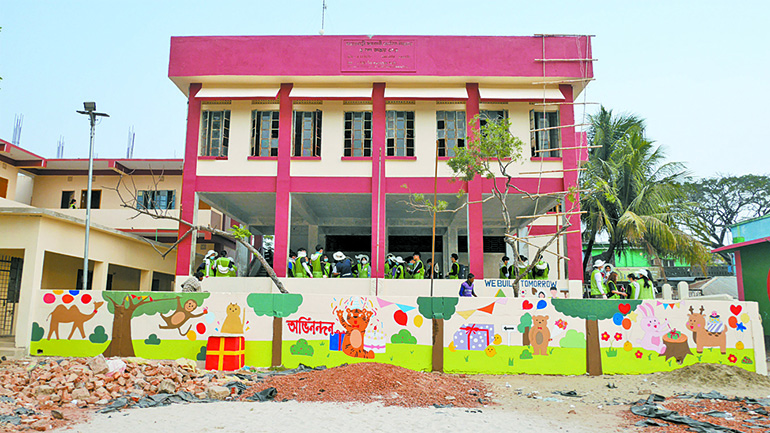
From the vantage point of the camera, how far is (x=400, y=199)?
18.8m

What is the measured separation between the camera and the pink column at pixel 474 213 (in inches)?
655

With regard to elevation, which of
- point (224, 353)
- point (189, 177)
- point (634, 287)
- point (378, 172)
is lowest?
point (224, 353)

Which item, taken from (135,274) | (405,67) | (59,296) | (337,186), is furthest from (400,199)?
(135,274)

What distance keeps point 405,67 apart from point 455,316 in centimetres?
844

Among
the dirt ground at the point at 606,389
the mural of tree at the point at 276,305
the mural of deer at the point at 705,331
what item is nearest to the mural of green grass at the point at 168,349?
the mural of tree at the point at 276,305

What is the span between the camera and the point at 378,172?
1725 cm

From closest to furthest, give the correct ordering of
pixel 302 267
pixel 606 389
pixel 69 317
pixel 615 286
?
pixel 606 389
pixel 69 317
pixel 615 286
pixel 302 267

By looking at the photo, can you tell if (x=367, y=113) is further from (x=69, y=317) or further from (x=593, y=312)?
(x=69, y=317)

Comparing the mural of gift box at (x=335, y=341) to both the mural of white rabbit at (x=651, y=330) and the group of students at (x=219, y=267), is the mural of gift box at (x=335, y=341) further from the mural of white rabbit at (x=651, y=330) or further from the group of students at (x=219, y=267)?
the mural of white rabbit at (x=651, y=330)

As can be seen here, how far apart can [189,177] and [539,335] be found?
36.8 ft

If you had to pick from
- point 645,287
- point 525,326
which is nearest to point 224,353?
point 525,326

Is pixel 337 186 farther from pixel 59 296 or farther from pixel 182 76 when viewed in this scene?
pixel 59 296

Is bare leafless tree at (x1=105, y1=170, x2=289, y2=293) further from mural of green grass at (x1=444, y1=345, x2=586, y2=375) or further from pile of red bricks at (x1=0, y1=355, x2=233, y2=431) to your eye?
mural of green grass at (x1=444, y1=345, x2=586, y2=375)

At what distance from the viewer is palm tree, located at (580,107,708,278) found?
889 inches
